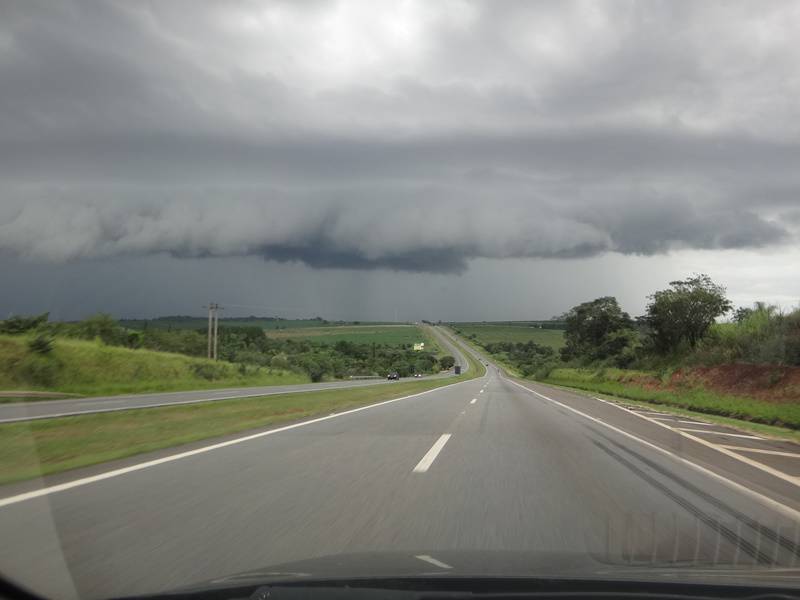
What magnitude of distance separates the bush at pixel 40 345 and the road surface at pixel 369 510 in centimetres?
3117

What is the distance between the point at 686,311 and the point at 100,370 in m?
39.9

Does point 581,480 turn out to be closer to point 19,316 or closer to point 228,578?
point 228,578

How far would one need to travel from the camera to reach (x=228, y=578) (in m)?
4.15

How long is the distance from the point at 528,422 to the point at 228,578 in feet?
49.1

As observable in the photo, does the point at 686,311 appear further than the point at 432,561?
Yes

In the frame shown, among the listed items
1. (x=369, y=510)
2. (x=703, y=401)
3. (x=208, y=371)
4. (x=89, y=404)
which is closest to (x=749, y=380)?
(x=703, y=401)

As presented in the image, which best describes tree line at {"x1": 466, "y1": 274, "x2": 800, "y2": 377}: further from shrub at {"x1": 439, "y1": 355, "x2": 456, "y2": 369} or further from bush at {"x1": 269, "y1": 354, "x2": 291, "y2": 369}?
shrub at {"x1": 439, "y1": 355, "x2": 456, "y2": 369}

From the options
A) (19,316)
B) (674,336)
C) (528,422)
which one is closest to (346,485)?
(528,422)

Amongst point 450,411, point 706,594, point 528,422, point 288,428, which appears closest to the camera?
point 706,594

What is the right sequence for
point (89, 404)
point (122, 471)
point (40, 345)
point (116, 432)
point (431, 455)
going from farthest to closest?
point (40, 345), point (89, 404), point (116, 432), point (431, 455), point (122, 471)

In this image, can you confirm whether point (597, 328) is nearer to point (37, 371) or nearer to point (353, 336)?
point (37, 371)

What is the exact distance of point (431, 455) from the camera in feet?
37.2

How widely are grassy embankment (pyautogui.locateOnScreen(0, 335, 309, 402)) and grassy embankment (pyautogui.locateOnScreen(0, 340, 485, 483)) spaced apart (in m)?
19.3

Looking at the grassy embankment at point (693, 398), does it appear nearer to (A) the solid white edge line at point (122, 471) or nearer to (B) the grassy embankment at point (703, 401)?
(B) the grassy embankment at point (703, 401)
